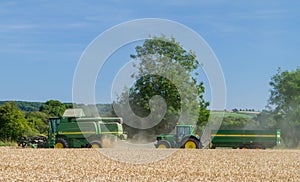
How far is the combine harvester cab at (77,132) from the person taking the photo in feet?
109

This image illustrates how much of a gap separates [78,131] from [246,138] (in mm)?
10786

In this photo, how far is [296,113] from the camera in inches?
1982

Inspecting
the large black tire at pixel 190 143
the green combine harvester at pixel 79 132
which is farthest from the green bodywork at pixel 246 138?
the green combine harvester at pixel 79 132

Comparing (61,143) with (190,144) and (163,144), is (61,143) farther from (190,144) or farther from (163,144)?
(190,144)

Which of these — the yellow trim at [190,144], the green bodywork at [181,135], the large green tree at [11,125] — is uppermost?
the large green tree at [11,125]

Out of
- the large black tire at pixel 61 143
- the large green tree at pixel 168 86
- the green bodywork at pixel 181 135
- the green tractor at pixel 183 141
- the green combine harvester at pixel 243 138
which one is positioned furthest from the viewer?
the large green tree at pixel 168 86

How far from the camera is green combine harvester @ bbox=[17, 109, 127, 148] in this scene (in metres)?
33.4

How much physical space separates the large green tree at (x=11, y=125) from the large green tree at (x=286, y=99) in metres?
23.2

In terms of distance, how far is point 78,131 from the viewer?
3353 cm

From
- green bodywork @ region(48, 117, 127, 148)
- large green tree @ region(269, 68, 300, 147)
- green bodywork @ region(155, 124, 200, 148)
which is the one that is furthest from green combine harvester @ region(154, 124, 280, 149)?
large green tree @ region(269, 68, 300, 147)

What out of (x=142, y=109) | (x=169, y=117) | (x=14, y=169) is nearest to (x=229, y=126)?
(x=169, y=117)

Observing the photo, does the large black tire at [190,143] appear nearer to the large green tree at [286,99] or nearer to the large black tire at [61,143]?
the large black tire at [61,143]

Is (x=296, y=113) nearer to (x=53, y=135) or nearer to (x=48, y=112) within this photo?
(x=53, y=135)

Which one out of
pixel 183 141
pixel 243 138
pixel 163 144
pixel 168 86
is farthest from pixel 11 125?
pixel 243 138
